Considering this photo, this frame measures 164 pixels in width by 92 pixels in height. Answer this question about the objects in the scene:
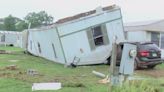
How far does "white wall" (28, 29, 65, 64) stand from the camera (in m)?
24.2

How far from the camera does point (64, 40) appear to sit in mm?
23516

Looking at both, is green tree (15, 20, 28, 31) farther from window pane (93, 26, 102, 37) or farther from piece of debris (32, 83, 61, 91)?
piece of debris (32, 83, 61, 91)

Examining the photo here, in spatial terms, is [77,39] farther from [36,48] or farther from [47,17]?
[47,17]

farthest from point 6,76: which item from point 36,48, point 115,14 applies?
point 36,48

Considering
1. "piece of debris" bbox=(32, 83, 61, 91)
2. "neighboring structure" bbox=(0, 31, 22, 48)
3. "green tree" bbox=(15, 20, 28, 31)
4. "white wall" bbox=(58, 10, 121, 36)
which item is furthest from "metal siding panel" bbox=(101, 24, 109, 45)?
"green tree" bbox=(15, 20, 28, 31)

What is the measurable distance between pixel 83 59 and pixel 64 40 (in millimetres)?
1585

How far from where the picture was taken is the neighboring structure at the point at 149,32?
29922 millimetres

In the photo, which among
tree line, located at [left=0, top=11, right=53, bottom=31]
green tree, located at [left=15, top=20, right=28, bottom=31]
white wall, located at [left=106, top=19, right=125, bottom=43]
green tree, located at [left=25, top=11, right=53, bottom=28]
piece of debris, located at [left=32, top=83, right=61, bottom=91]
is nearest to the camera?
piece of debris, located at [left=32, top=83, right=61, bottom=91]

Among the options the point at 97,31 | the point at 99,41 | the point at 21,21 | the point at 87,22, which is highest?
the point at 87,22

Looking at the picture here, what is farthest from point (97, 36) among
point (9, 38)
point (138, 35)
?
point (9, 38)

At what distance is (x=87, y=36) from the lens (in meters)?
24.1

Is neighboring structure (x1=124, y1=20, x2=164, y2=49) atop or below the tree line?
atop

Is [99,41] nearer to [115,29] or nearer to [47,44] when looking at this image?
[115,29]

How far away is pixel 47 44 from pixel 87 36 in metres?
4.13
